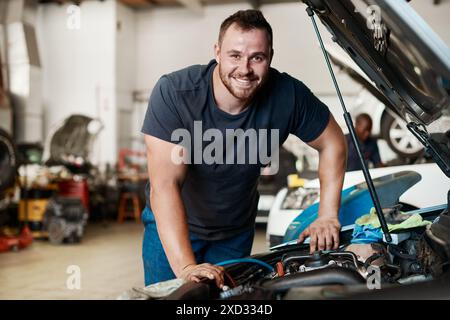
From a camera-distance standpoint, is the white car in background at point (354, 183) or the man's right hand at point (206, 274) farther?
the white car in background at point (354, 183)

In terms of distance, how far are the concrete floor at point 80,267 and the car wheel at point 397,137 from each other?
195cm

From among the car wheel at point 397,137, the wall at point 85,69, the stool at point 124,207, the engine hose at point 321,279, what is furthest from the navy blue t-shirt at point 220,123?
the wall at point 85,69

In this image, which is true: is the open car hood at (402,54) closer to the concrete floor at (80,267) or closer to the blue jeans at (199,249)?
the blue jeans at (199,249)

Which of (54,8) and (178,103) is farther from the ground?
(54,8)

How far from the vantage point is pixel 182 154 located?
171 centimetres

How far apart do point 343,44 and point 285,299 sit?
0.87 m

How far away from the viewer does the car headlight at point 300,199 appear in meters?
3.37

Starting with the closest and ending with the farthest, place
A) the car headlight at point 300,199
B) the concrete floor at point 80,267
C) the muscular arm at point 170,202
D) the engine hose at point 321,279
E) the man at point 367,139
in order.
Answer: the engine hose at point 321,279 → the muscular arm at point 170,202 → the car headlight at point 300,199 → the concrete floor at point 80,267 → the man at point 367,139

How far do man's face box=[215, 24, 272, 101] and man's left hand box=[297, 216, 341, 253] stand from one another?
500mm

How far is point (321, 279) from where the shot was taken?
117 cm

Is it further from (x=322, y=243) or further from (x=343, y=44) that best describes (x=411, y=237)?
(x=343, y=44)

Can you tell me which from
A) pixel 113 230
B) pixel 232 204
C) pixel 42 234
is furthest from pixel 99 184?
pixel 232 204

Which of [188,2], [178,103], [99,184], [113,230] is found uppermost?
[188,2]

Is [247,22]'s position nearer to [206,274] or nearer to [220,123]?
[220,123]
